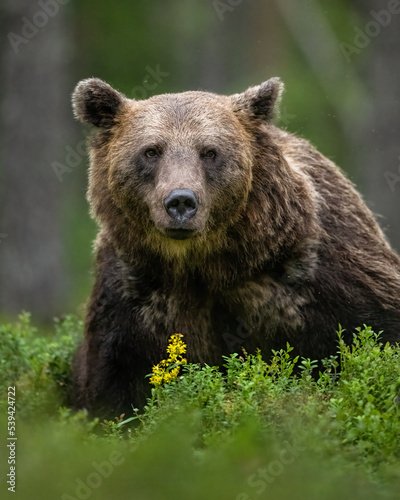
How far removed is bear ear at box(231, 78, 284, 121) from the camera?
25.7 ft

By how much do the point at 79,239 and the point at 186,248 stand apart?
761 inches

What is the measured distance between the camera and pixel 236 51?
2645 cm

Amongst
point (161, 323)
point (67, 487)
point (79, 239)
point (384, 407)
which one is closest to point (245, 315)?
point (161, 323)

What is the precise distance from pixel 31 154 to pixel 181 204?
1024cm

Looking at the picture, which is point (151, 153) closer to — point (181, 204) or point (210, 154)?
point (210, 154)

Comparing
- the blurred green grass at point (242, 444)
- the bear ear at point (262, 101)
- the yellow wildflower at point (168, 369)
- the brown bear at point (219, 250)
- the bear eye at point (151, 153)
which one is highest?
the bear ear at point (262, 101)

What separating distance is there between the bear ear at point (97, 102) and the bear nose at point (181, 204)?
50.9 inches

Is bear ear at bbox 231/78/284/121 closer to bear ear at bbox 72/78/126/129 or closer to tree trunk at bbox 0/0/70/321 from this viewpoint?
bear ear at bbox 72/78/126/129

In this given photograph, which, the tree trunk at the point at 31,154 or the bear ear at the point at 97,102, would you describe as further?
the tree trunk at the point at 31,154

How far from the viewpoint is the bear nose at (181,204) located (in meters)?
6.86

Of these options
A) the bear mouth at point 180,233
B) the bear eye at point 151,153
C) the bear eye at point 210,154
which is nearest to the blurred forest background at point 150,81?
the bear eye at point 210,154

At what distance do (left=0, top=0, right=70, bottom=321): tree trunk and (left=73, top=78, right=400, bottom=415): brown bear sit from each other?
8.49m

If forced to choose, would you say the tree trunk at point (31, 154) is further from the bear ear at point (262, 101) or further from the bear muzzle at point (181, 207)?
the bear muzzle at point (181, 207)

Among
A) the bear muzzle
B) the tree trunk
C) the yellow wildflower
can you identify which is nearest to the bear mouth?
the bear muzzle
